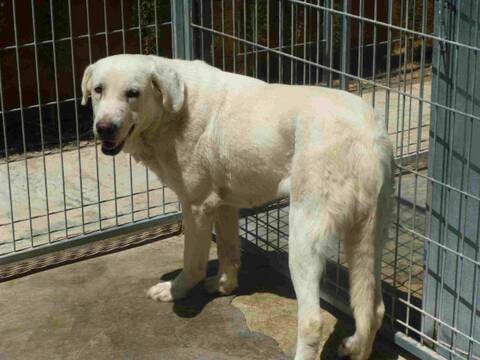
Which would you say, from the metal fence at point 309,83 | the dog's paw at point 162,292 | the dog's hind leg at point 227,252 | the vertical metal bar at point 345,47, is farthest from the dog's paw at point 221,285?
the vertical metal bar at point 345,47

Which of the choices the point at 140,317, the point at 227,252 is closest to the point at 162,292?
the point at 140,317

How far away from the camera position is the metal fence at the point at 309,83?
3.68 m

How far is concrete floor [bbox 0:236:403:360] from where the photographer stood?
425 cm

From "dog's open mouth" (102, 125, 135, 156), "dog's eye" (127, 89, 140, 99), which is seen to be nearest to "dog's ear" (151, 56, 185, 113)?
"dog's eye" (127, 89, 140, 99)

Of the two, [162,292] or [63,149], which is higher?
[63,149]

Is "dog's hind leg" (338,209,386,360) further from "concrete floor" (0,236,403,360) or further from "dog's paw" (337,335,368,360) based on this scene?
"concrete floor" (0,236,403,360)

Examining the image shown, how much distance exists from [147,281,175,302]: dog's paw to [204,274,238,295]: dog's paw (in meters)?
0.18

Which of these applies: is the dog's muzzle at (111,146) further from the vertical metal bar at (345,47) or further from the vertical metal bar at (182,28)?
the vertical metal bar at (182,28)

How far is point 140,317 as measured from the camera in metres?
4.54

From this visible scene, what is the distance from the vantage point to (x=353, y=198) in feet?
12.2

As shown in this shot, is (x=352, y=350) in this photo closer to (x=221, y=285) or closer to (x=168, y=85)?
(x=221, y=285)

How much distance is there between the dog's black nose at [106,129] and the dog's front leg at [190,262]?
1.99 feet

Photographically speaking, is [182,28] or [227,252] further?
[182,28]

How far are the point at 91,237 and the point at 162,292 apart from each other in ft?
2.43
